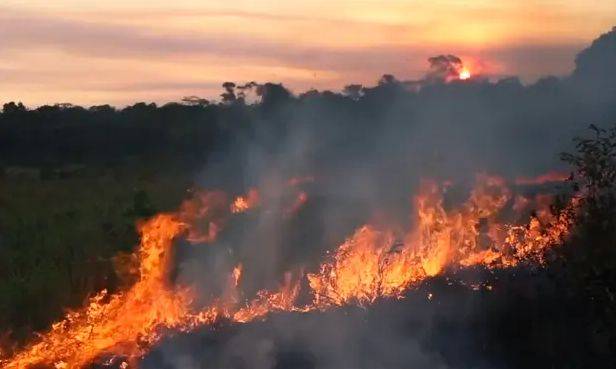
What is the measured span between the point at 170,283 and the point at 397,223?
19.0 ft

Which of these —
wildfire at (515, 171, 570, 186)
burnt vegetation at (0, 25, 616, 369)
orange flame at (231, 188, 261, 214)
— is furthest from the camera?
wildfire at (515, 171, 570, 186)

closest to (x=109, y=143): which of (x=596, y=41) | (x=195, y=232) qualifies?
(x=596, y=41)

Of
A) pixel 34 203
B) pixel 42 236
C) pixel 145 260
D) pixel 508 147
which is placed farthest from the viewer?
pixel 34 203

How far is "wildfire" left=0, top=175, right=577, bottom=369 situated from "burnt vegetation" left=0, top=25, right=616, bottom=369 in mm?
548

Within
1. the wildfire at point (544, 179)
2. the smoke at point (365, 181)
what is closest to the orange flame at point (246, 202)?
the smoke at point (365, 181)

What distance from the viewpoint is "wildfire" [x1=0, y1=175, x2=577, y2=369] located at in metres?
19.0

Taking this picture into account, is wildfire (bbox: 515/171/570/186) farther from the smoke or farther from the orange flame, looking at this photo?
the orange flame

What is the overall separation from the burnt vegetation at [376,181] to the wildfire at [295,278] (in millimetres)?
548

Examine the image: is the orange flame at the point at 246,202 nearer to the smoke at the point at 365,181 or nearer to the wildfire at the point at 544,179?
the smoke at the point at 365,181

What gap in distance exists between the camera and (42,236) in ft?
104

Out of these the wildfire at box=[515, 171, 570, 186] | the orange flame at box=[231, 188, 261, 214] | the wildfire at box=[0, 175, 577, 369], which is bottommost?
the wildfire at box=[0, 175, 577, 369]

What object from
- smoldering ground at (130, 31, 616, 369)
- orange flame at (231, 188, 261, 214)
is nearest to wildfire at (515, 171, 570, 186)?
smoldering ground at (130, 31, 616, 369)

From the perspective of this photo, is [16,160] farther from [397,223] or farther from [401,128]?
[397,223]

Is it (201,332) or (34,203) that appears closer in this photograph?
(201,332)
